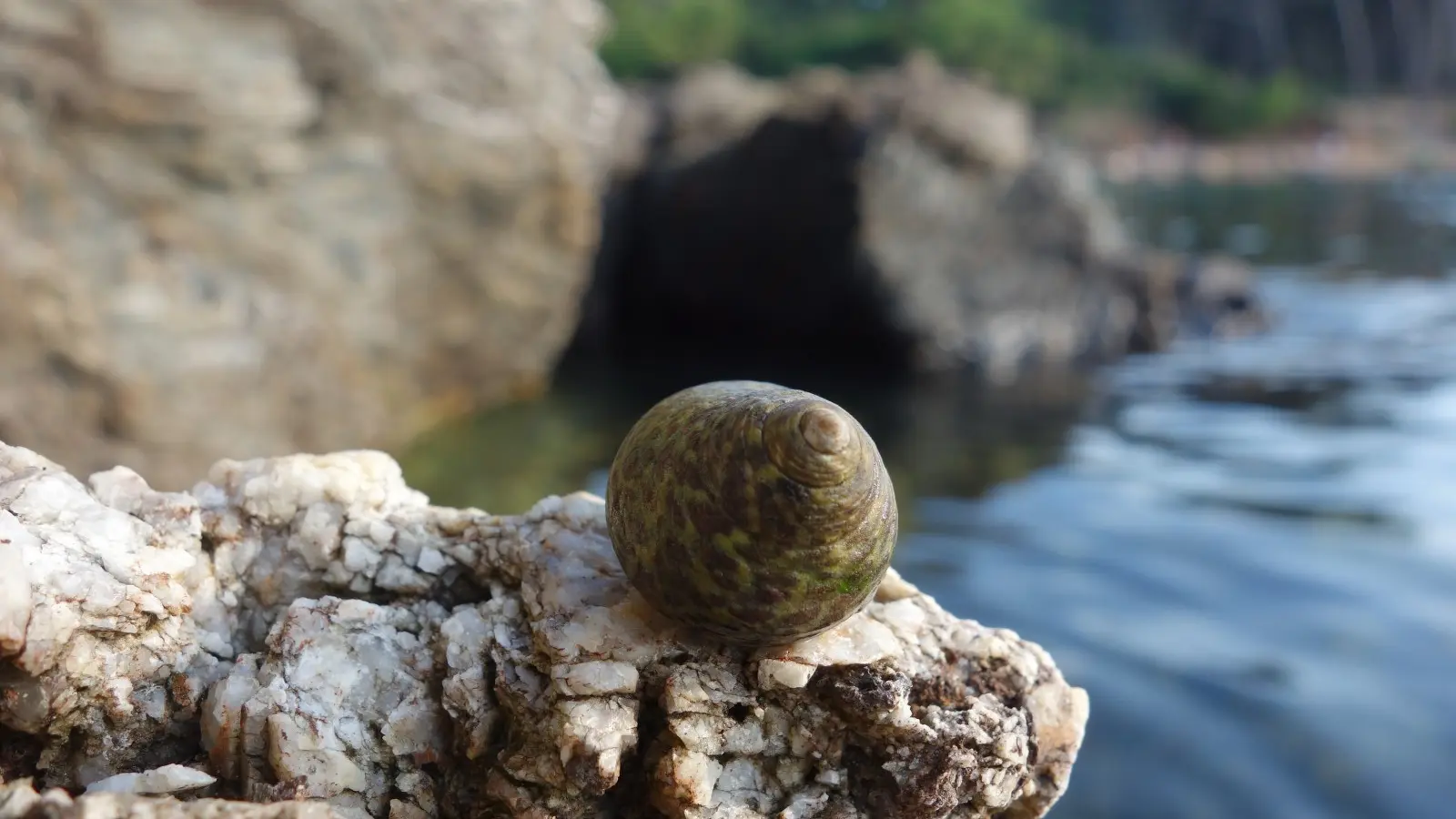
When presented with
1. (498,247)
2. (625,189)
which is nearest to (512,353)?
(498,247)

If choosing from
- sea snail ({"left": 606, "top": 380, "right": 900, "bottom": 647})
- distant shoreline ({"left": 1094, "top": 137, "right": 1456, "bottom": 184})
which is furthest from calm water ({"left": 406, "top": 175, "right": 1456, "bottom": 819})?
distant shoreline ({"left": 1094, "top": 137, "right": 1456, "bottom": 184})

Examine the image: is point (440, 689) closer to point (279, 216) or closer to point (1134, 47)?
point (279, 216)

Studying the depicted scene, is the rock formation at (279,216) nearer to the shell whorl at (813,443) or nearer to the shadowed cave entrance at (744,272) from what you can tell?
the shadowed cave entrance at (744,272)

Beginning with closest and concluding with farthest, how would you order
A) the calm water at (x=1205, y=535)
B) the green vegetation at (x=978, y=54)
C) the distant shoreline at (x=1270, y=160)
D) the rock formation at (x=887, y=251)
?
the calm water at (x=1205, y=535) → the rock formation at (x=887, y=251) → the distant shoreline at (x=1270, y=160) → the green vegetation at (x=978, y=54)

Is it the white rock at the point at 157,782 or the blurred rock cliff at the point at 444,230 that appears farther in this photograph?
the blurred rock cliff at the point at 444,230

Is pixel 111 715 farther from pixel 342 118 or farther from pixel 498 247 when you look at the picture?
pixel 498 247

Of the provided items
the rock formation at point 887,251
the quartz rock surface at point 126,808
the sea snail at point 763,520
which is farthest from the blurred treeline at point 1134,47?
the quartz rock surface at point 126,808

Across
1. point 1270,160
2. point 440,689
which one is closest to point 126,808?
point 440,689
